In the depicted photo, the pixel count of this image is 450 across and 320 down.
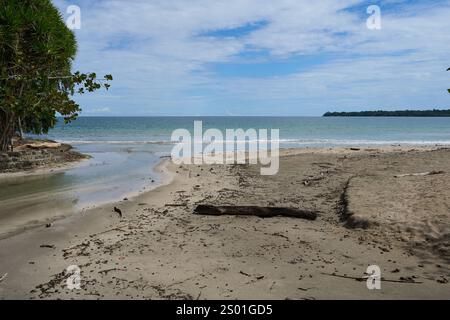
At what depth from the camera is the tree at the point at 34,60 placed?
40.1ft

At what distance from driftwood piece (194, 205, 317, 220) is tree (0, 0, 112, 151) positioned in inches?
204

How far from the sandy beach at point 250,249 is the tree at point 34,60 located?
4194mm

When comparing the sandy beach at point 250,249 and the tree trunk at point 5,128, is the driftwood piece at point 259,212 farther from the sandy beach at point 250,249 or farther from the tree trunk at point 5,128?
the tree trunk at point 5,128

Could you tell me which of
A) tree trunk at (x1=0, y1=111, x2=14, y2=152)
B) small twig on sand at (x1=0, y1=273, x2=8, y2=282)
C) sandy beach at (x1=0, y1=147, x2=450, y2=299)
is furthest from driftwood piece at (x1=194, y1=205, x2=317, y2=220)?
tree trunk at (x1=0, y1=111, x2=14, y2=152)

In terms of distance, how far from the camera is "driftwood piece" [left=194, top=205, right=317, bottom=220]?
8312 millimetres

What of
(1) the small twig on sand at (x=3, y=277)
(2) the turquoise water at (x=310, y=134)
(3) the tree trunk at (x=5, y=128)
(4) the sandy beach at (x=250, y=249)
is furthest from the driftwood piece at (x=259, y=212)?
(2) the turquoise water at (x=310, y=134)

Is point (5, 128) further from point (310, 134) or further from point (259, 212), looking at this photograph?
point (310, 134)

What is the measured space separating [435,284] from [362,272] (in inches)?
33.3

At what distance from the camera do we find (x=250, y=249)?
6.52 metres

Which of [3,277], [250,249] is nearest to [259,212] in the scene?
[250,249]

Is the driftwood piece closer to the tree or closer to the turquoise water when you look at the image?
the tree
